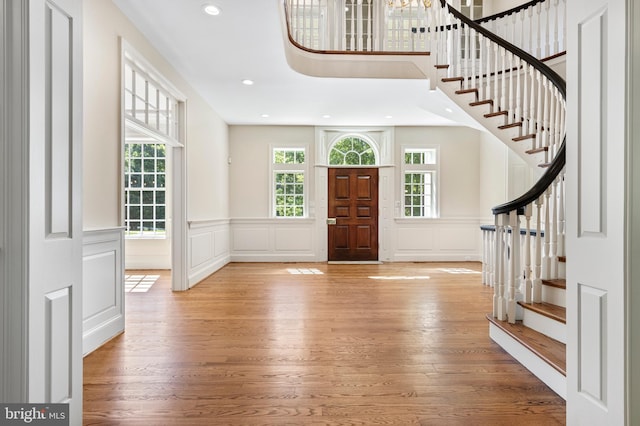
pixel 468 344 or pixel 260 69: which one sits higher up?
pixel 260 69

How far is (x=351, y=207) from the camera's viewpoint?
24.6 ft

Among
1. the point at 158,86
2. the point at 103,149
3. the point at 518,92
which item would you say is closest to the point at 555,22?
the point at 518,92

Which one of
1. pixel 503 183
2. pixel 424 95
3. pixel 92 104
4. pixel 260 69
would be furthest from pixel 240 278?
pixel 503 183

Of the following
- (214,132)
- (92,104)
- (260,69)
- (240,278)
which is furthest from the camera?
(214,132)

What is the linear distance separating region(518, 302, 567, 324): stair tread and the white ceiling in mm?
3138

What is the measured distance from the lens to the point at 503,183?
254 inches

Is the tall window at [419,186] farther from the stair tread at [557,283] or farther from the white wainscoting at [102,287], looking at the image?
the white wainscoting at [102,287]

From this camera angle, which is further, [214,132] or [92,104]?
[214,132]

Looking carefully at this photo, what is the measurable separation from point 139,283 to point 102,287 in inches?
103

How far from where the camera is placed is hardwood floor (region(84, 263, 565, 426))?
185cm

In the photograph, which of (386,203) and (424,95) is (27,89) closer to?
(424,95)

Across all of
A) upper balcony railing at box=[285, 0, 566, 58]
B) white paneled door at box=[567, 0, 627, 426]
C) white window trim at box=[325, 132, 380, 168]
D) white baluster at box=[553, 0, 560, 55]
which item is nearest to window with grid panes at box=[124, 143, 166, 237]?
white window trim at box=[325, 132, 380, 168]

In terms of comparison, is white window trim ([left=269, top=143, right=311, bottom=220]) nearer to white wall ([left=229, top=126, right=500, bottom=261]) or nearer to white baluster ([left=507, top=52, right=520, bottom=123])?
white wall ([left=229, top=126, right=500, bottom=261])

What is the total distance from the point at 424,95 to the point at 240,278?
12.8 feet
